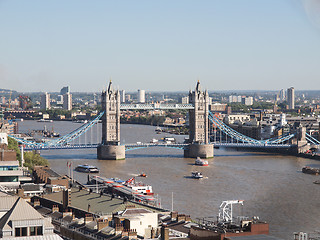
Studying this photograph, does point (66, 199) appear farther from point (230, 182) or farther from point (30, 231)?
point (230, 182)

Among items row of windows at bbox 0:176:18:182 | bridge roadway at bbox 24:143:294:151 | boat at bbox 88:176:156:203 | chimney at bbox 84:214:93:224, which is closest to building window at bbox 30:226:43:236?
chimney at bbox 84:214:93:224

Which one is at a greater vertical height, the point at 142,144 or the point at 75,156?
the point at 142,144

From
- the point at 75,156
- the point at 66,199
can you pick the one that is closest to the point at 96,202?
the point at 66,199

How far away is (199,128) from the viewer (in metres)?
50.9

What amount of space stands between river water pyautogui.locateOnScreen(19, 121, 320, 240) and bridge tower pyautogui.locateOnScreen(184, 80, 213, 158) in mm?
1066

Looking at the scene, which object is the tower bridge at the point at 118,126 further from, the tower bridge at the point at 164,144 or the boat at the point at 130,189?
the boat at the point at 130,189

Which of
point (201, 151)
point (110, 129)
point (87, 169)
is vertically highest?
point (110, 129)

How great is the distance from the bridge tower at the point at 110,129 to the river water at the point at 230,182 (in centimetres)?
93

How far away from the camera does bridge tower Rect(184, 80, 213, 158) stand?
47.9 meters

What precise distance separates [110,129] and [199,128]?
20.7 ft

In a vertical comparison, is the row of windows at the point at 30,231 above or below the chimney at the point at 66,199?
above

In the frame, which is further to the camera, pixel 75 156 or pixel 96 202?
pixel 75 156

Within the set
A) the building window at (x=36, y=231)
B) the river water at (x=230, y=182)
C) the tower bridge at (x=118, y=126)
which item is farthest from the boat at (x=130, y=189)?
the tower bridge at (x=118, y=126)

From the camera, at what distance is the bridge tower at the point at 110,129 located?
4578 centimetres
